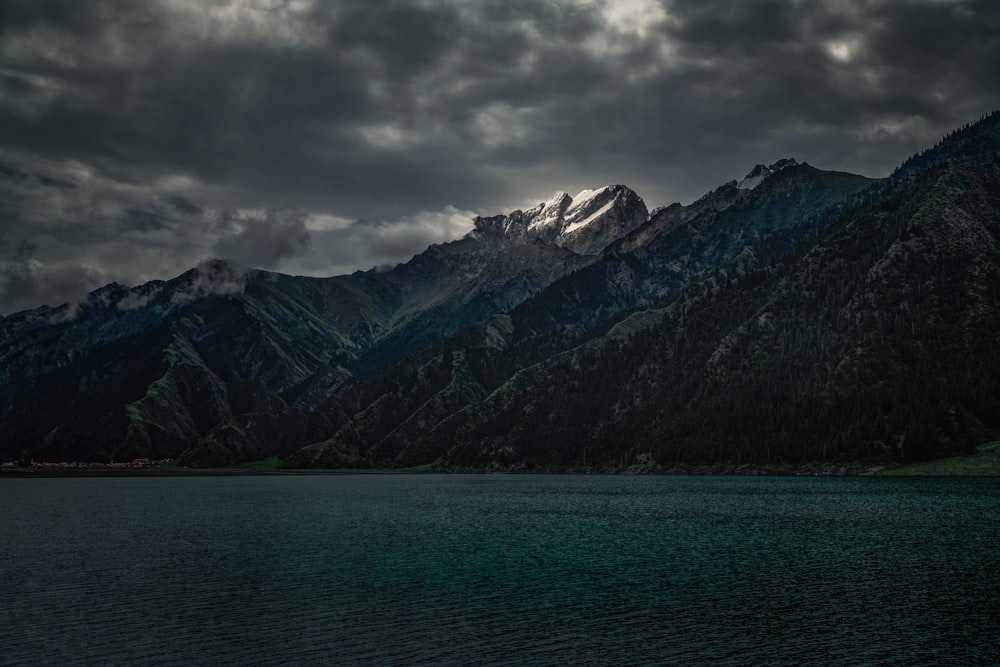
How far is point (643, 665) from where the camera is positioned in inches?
1962

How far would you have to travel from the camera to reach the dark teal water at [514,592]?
54.2 meters

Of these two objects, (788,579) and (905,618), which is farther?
(788,579)

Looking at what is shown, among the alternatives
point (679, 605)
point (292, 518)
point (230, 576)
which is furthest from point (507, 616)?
point (292, 518)

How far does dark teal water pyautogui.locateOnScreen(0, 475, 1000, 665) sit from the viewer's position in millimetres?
54188

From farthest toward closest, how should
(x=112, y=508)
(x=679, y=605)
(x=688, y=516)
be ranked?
(x=112, y=508), (x=688, y=516), (x=679, y=605)

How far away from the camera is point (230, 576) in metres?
85.7

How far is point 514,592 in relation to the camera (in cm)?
7488

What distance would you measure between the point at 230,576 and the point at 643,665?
54.0m

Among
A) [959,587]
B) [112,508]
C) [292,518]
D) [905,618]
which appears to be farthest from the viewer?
[112,508]

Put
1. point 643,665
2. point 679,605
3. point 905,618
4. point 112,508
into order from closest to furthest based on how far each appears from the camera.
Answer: point 643,665
point 905,618
point 679,605
point 112,508

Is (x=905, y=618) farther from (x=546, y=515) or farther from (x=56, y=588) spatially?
(x=546, y=515)

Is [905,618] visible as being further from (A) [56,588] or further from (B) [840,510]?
(B) [840,510]

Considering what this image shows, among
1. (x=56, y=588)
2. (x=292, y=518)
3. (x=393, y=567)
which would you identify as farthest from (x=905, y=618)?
(x=292, y=518)

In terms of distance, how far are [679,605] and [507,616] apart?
15954 millimetres
